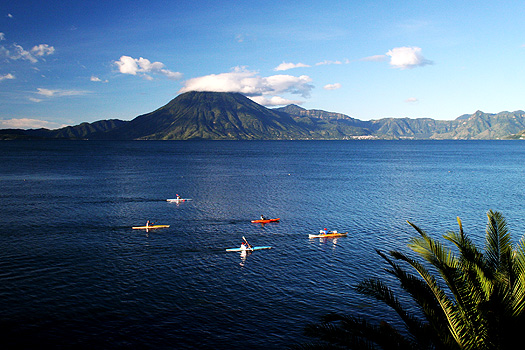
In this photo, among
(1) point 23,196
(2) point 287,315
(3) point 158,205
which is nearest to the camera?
(2) point 287,315

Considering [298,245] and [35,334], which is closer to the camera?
[35,334]

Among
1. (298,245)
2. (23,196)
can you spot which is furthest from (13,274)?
(23,196)

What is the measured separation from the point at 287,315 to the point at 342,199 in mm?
67265

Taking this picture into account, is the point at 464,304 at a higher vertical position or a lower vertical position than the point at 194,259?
higher

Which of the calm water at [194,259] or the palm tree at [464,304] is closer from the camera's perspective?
the palm tree at [464,304]

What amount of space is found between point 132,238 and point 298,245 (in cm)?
2743

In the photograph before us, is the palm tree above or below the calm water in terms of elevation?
above

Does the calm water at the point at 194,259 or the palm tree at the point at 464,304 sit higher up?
the palm tree at the point at 464,304

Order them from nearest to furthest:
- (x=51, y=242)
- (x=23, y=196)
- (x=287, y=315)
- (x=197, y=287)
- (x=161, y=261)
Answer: (x=287, y=315) → (x=197, y=287) → (x=161, y=261) → (x=51, y=242) → (x=23, y=196)

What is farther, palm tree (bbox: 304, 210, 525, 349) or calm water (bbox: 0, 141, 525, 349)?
calm water (bbox: 0, 141, 525, 349)

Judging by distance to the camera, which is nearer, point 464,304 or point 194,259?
point 464,304

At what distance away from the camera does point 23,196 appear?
9844 cm

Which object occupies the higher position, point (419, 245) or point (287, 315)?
point (419, 245)

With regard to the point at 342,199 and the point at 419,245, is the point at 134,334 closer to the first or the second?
the point at 419,245
